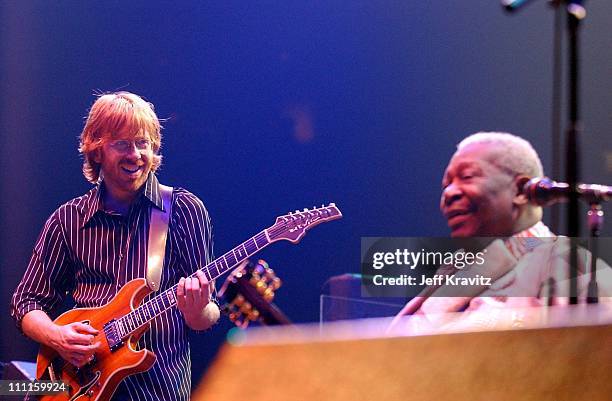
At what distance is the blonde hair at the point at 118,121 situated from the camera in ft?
9.29

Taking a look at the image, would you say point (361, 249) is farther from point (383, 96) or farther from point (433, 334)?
point (433, 334)

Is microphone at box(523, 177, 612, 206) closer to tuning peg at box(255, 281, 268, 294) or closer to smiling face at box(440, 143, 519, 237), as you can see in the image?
smiling face at box(440, 143, 519, 237)

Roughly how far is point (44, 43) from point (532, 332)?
284cm

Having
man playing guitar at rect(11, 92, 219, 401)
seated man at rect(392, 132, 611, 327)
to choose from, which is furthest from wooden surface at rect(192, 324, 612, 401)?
man playing guitar at rect(11, 92, 219, 401)

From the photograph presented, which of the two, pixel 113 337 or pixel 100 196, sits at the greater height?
pixel 100 196

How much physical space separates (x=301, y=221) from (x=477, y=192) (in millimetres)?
683

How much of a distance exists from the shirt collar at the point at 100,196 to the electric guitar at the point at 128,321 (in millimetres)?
329

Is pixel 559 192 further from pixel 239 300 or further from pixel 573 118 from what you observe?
pixel 239 300

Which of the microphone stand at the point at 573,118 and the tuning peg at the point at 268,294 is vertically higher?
the microphone stand at the point at 573,118

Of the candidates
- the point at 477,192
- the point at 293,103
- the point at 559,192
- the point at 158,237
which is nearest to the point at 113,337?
the point at 158,237

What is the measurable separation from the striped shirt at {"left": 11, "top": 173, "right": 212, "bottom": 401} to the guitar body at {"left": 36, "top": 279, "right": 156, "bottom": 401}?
0.09ft

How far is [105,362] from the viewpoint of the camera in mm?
2744

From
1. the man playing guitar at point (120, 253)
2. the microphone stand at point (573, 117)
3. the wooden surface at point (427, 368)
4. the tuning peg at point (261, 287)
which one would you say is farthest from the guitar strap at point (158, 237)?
the wooden surface at point (427, 368)

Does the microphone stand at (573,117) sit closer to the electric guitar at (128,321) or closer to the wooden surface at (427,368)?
the electric guitar at (128,321)
